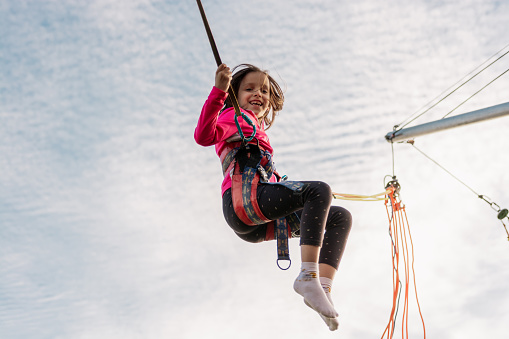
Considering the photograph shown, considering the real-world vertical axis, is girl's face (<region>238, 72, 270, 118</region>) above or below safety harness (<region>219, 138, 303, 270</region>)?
above

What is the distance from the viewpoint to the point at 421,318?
4.28m

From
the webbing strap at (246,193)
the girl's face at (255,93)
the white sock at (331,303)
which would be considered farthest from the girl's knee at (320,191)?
the girl's face at (255,93)

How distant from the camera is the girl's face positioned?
176 inches

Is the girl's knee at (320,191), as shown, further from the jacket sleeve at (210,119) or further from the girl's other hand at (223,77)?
the girl's other hand at (223,77)

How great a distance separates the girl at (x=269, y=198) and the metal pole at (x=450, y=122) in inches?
104

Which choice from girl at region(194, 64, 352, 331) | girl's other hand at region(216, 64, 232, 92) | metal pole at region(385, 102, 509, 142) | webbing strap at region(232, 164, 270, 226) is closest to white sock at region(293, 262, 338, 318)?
girl at region(194, 64, 352, 331)

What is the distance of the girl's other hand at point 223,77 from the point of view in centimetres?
361

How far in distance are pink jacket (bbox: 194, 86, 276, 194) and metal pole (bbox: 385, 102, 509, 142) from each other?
2918 mm

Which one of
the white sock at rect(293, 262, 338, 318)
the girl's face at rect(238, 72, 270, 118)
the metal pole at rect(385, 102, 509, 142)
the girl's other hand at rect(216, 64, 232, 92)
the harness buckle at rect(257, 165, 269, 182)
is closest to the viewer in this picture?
the white sock at rect(293, 262, 338, 318)

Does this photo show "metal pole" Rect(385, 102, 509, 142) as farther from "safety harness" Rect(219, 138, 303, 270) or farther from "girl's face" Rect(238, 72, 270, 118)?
"safety harness" Rect(219, 138, 303, 270)

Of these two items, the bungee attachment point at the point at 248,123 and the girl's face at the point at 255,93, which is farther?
the girl's face at the point at 255,93

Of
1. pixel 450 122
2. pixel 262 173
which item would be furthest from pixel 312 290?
pixel 450 122

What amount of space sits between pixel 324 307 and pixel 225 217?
0.99 m

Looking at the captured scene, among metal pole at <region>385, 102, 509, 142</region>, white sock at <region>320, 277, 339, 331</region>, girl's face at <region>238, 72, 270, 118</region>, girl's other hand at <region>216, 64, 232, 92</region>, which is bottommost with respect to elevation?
white sock at <region>320, 277, 339, 331</region>
